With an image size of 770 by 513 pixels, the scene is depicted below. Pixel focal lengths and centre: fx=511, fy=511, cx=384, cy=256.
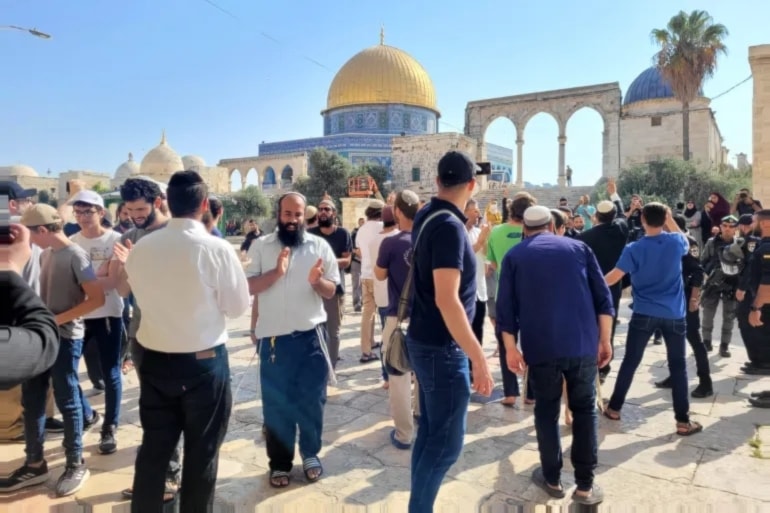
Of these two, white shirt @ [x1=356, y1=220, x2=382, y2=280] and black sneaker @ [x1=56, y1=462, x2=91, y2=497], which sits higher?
white shirt @ [x1=356, y1=220, x2=382, y2=280]

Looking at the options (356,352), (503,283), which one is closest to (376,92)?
(356,352)

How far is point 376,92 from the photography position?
4291 centimetres

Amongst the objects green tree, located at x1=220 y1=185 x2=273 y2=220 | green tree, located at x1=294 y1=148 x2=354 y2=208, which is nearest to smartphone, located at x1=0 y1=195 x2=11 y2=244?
green tree, located at x1=294 y1=148 x2=354 y2=208

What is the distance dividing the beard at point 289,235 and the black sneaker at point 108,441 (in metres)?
1.78

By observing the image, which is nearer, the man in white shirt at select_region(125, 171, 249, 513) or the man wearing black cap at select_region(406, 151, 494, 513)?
the man wearing black cap at select_region(406, 151, 494, 513)

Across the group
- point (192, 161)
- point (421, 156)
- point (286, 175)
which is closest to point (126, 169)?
point (192, 161)

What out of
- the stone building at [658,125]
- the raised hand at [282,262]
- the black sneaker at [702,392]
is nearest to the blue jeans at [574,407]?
the raised hand at [282,262]

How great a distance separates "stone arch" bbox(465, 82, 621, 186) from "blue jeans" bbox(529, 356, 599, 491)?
2942 centimetres

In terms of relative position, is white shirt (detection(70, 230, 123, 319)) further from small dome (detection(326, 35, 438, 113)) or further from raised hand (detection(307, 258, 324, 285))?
small dome (detection(326, 35, 438, 113))

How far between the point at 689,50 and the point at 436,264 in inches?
954

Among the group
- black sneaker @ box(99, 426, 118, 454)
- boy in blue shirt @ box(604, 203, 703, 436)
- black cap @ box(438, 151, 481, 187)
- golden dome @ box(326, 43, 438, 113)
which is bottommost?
black sneaker @ box(99, 426, 118, 454)

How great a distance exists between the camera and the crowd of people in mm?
2195

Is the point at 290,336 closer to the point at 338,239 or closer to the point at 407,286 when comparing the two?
the point at 407,286

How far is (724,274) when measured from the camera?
5496 millimetres
